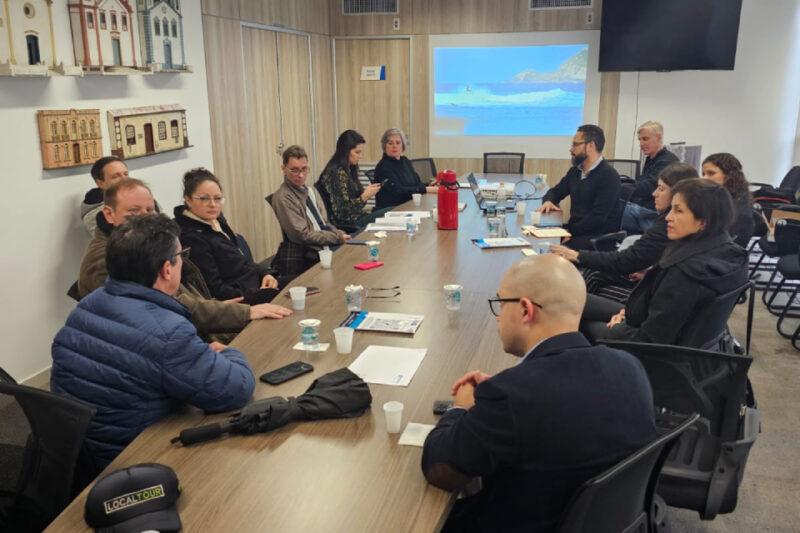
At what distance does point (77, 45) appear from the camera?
4246 millimetres

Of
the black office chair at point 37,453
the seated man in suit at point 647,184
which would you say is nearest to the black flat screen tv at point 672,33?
the seated man in suit at point 647,184

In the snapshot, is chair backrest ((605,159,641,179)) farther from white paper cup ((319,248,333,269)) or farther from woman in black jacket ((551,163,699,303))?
white paper cup ((319,248,333,269))

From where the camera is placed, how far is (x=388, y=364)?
2.38 metres

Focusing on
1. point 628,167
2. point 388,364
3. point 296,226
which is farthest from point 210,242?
point 628,167

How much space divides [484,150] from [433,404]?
22.8 feet

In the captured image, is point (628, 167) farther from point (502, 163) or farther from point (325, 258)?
point (325, 258)

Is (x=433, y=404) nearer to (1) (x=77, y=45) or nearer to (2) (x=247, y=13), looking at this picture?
(1) (x=77, y=45)

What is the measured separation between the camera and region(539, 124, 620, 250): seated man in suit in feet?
15.9

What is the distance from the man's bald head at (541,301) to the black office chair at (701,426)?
52 centimetres

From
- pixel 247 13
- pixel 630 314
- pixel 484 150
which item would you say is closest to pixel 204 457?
pixel 630 314

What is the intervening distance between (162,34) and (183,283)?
9.44 feet

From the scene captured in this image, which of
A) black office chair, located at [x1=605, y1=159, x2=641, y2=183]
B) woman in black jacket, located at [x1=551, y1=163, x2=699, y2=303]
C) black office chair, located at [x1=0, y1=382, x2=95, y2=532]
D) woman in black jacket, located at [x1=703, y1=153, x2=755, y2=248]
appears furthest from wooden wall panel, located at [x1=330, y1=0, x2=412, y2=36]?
black office chair, located at [x1=0, y1=382, x2=95, y2=532]

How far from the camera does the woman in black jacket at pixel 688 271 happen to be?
8.36ft

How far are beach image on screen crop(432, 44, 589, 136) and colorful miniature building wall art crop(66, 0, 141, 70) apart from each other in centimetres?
453
